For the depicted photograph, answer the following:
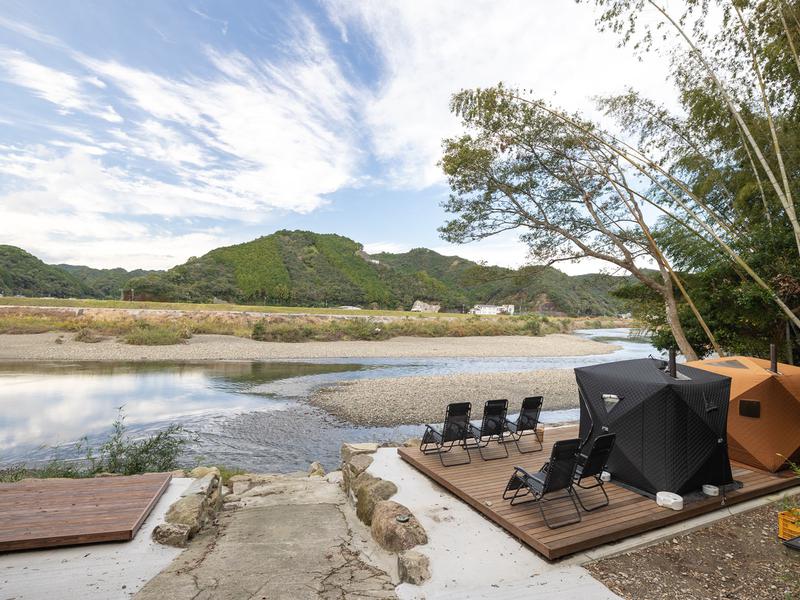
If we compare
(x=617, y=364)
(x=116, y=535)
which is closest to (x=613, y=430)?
(x=617, y=364)

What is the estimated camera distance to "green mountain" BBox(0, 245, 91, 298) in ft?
196

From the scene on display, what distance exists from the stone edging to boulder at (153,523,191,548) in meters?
1.86

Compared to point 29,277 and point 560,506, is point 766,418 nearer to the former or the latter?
point 560,506

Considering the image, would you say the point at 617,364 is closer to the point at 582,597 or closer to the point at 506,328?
the point at 582,597

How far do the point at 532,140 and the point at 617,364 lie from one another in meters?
7.44

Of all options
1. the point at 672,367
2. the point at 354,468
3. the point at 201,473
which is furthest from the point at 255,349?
the point at 672,367

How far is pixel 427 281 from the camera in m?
101

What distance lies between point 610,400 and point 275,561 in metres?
4.11

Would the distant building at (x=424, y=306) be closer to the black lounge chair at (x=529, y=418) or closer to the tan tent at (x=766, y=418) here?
the black lounge chair at (x=529, y=418)

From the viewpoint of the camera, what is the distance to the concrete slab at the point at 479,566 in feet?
10.8

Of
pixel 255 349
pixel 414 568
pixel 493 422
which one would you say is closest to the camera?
pixel 414 568

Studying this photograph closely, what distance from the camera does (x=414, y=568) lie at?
3.49 m

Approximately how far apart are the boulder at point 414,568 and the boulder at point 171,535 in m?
2.12

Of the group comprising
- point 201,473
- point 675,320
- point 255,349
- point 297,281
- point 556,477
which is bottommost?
point 255,349
